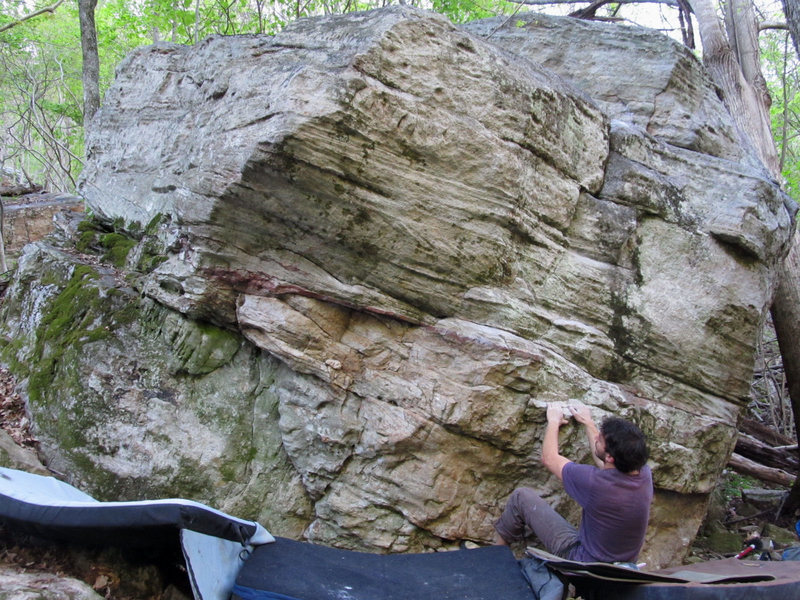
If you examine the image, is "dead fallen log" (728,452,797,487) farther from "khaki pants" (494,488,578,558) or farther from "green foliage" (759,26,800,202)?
"green foliage" (759,26,800,202)

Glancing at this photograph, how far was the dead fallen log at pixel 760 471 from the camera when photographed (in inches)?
283

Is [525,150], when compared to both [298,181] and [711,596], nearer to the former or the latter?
[298,181]

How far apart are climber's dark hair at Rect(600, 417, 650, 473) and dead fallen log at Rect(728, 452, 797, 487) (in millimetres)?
4218

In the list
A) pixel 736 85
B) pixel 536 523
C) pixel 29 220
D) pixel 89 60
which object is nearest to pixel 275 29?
pixel 89 60

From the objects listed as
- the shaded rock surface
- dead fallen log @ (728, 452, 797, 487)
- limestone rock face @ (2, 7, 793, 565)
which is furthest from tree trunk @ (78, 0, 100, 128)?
dead fallen log @ (728, 452, 797, 487)

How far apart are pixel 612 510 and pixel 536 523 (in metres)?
0.68

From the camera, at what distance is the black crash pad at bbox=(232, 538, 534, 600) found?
3578 mm

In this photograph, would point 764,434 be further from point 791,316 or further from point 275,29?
point 275,29

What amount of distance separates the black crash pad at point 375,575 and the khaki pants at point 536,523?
358mm

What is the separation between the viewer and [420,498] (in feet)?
15.3

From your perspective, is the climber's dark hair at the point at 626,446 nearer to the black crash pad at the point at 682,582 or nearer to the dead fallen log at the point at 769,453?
the black crash pad at the point at 682,582

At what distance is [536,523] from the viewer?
441cm

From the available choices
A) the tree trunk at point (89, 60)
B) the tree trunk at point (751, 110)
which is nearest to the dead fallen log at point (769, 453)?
the tree trunk at point (751, 110)

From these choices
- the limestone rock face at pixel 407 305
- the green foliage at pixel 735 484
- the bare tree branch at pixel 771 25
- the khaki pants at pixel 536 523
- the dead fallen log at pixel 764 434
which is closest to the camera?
the khaki pants at pixel 536 523
